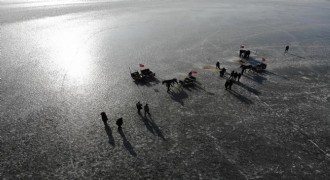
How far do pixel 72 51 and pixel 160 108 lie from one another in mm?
19047

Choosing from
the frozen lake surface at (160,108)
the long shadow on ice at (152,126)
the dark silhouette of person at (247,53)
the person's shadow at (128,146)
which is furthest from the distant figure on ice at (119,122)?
the dark silhouette of person at (247,53)

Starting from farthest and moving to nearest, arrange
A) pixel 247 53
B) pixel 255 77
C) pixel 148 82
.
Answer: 1. pixel 247 53
2. pixel 255 77
3. pixel 148 82

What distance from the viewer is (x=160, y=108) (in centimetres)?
2194

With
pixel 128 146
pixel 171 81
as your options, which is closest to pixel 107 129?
pixel 128 146

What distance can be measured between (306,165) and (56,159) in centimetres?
1499

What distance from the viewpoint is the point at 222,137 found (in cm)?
1861

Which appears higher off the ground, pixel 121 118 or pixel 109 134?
pixel 121 118

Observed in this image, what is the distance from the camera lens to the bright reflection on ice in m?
29.3

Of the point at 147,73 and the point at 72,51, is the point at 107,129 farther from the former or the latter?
the point at 72,51

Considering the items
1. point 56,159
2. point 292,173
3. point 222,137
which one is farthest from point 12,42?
point 292,173

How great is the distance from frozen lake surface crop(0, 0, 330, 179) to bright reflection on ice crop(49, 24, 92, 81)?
13cm

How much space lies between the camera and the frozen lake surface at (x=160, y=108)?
16.2 m

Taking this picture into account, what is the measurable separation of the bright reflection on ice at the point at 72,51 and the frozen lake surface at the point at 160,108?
0.44ft

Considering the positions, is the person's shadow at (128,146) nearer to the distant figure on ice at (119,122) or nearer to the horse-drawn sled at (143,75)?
the distant figure on ice at (119,122)
